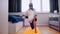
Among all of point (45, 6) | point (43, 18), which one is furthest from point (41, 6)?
point (43, 18)

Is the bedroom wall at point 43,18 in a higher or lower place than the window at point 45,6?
lower

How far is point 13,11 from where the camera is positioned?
4.16 meters

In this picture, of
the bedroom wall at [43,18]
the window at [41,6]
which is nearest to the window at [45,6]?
the window at [41,6]

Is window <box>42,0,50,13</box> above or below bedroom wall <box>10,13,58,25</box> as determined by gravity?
above

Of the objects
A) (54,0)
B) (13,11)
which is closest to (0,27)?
(13,11)

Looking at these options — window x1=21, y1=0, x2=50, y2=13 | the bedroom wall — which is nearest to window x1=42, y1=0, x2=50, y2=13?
window x1=21, y1=0, x2=50, y2=13

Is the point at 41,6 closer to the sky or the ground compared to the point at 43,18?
closer to the sky

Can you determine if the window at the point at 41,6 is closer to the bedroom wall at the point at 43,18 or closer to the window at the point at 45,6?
the window at the point at 45,6

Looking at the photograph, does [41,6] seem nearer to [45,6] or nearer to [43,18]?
[45,6]

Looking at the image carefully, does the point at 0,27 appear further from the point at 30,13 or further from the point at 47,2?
the point at 47,2

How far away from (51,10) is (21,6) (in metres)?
1.45

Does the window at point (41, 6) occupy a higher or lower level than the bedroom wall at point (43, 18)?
higher

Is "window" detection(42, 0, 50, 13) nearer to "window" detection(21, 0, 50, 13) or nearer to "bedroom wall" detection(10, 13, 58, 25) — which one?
"window" detection(21, 0, 50, 13)

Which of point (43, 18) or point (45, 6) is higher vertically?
point (45, 6)
